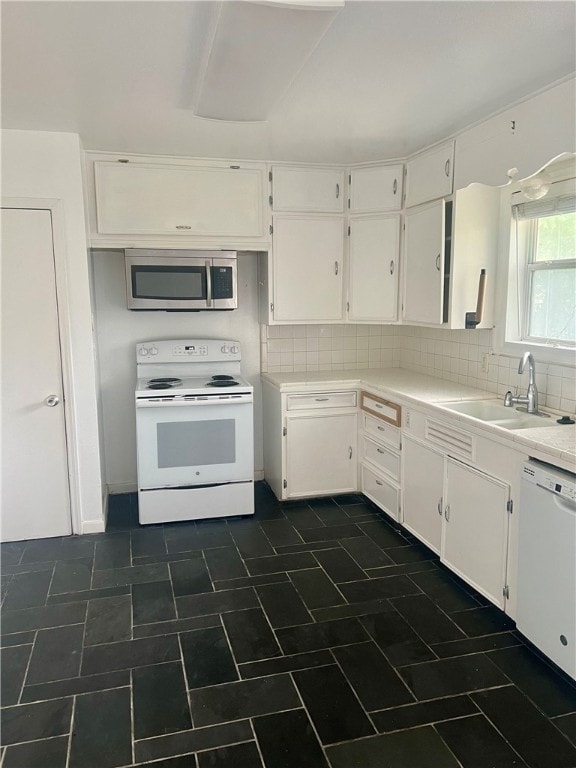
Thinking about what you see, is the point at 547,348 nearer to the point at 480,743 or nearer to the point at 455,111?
the point at 455,111

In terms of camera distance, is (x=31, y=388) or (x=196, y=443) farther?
(x=196, y=443)

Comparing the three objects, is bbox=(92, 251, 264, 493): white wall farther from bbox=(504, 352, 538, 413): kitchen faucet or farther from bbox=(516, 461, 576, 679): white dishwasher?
bbox=(516, 461, 576, 679): white dishwasher

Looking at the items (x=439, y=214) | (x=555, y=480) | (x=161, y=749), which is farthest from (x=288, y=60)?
(x=161, y=749)

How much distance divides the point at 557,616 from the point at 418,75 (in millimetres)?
2240

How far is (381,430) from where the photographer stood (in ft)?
12.2

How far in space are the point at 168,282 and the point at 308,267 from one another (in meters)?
0.99

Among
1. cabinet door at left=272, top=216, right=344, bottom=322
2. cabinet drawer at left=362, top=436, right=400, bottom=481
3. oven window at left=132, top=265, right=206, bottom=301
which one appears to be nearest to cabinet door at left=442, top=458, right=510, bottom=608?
cabinet drawer at left=362, top=436, right=400, bottom=481

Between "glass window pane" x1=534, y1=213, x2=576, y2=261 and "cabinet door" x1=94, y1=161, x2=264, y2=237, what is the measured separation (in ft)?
5.81

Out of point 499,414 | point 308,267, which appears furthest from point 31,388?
point 499,414

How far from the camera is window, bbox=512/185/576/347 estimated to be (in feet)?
9.65

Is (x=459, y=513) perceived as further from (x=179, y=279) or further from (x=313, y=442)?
(x=179, y=279)

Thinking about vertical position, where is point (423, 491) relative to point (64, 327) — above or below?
below

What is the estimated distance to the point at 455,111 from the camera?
2.78 m

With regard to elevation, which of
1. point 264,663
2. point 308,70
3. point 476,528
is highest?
point 308,70
